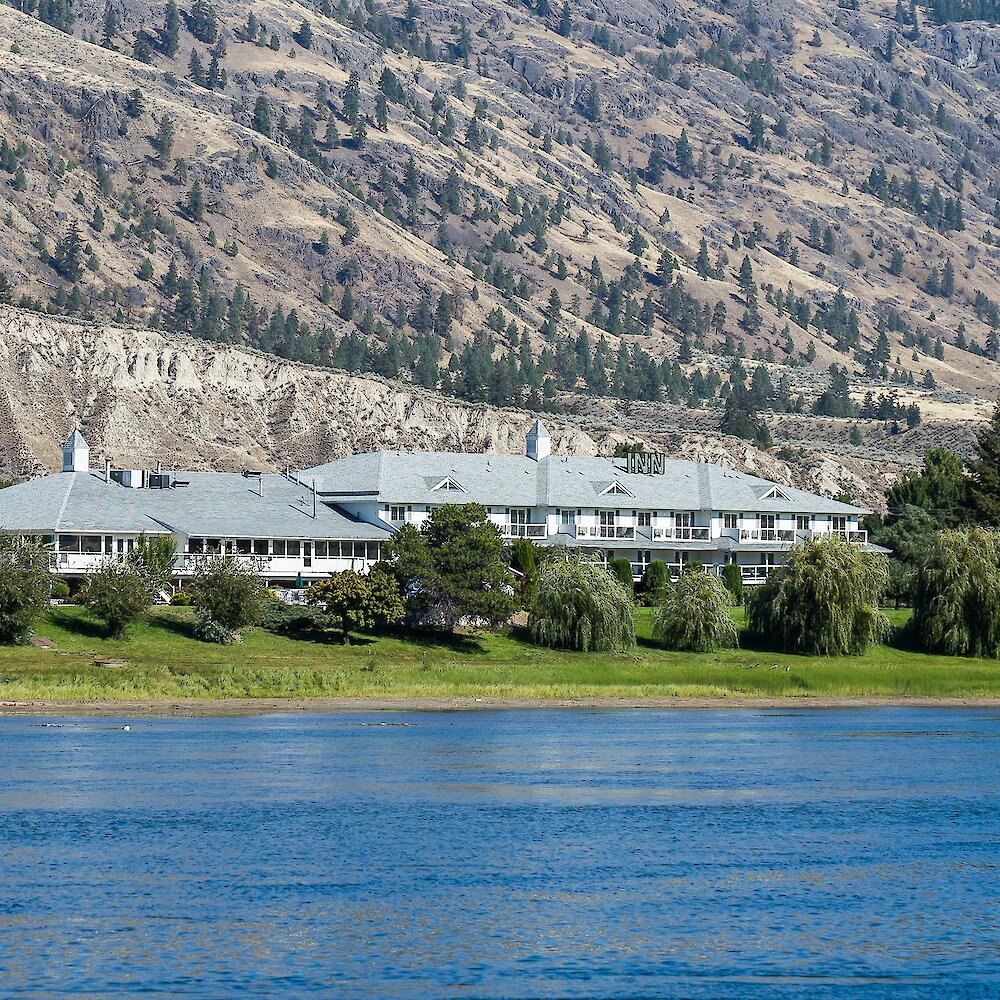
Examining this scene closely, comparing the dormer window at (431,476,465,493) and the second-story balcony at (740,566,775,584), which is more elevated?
the dormer window at (431,476,465,493)

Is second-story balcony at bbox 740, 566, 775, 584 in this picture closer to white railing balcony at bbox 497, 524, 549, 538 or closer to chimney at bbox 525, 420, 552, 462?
white railing balcony at bbox 497, 524, 549, 538

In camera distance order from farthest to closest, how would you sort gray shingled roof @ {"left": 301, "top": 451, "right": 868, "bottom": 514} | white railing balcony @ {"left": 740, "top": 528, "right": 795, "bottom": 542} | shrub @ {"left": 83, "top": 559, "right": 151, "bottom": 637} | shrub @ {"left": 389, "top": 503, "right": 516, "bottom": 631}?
white railing balcony @ {"left": 740, "top": 528, "right": 795, "bottom": 542}, gray shingled roof @ {"left": 301, "top": 451, "right": 868, "bottom": 514}, shrub @ {"left": 389, "top": 503, "right": 516, "bottom": 631}, shrub @ {"left": 83, "top": 559, "right": 151, "bottom": 637}

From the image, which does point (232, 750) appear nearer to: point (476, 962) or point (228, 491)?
point (476, 962)

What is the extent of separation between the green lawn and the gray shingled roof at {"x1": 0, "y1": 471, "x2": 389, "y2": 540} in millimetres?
14681

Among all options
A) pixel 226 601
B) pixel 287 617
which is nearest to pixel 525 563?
pixel 287 617

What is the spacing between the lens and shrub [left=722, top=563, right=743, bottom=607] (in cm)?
11988

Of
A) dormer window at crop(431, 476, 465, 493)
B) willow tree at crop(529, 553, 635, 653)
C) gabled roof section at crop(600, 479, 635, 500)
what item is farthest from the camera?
gabled roof section at crop(600, 479, 635, 500)

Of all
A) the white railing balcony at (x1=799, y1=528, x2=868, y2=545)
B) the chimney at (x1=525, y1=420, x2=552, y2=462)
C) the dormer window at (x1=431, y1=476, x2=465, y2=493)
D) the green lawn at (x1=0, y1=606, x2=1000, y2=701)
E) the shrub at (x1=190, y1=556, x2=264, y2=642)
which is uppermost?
the chimney at (x1=525, y1=420, x2=552, y2=462)

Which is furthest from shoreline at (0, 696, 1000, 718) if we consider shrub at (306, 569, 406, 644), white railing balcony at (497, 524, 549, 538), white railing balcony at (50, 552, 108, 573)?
white railing balcony at (497, 524, 549, 538)

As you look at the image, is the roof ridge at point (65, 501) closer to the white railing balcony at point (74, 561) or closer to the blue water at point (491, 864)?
the white railing balcony at point (74, 561)

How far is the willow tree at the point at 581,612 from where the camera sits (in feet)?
320

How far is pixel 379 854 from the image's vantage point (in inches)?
1769

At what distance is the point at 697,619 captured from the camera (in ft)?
326

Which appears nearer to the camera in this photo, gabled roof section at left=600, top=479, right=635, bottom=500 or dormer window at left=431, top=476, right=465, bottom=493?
dormer window at left=431, top=476, right=465, bottom=493
